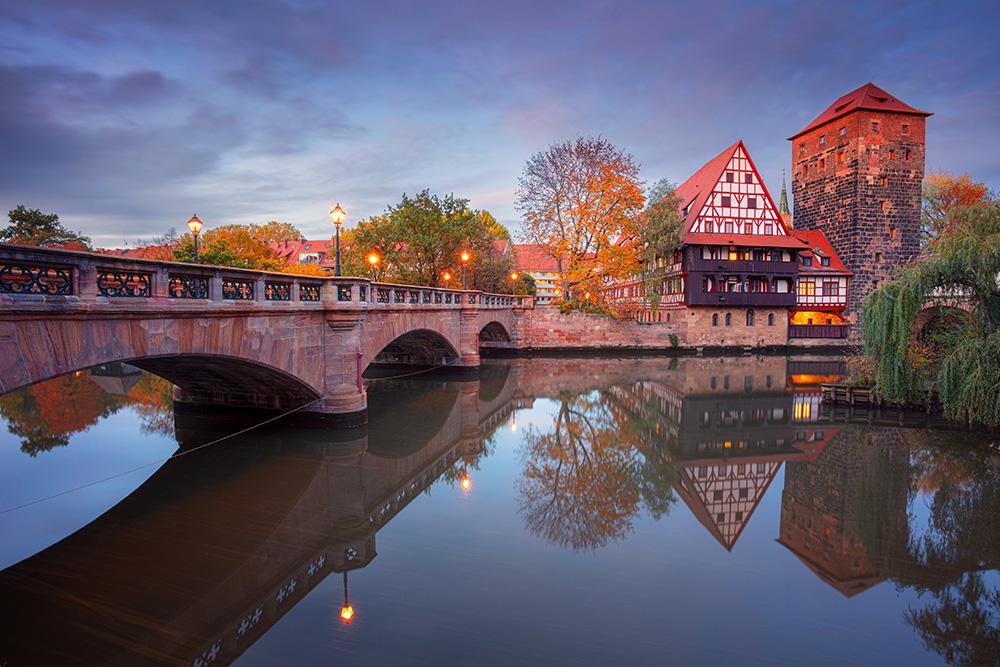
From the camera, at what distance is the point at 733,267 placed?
3603 centimetres

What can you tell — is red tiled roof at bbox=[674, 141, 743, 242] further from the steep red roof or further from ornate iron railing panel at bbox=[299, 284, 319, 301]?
ornate iron railing panel at bbox=[299, 284, 319, 301]

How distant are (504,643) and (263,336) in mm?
7990

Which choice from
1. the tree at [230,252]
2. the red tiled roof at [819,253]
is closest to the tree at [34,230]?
the tree at [230,252]

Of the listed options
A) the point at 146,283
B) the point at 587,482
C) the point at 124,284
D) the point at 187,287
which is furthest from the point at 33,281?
the point at 587,482

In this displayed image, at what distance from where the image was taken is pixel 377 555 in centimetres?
730

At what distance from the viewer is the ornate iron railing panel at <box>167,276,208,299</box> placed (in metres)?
8.77

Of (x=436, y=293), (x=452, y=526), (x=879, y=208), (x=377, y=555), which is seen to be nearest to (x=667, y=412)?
(x=436, y=293)

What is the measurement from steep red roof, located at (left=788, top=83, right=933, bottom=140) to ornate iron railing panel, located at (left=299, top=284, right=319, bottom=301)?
4167cm

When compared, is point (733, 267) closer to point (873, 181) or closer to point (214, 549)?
point (873, 181)

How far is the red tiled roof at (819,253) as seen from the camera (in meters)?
39.7

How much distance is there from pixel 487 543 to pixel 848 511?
6249 mm

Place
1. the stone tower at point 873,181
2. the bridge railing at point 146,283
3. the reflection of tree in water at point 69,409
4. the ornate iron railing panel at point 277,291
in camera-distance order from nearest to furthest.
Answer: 1. the bridge railing at point 146,283
2. the ornate iron railing panel at point 277,291
3. the reflection of tree in water at point 69,409
4. the stone tower at point 873,181

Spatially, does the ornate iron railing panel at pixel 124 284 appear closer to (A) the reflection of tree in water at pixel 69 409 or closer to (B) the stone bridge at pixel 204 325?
(B) the stone bridge at pixel 204 325

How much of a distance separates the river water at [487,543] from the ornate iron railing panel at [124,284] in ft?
11.4
